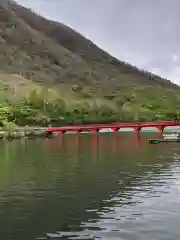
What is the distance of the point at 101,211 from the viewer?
33.7 meters

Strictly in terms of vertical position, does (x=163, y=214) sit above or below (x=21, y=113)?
below

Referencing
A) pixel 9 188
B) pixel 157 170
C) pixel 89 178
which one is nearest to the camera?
pixel 9 188

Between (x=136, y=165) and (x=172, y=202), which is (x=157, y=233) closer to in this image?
(x=172, y=202)

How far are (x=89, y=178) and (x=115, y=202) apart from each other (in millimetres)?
14658

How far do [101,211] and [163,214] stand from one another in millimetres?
4126

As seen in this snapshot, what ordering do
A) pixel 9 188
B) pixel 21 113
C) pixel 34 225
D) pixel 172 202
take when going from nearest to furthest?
pixel 34 225, pixel 172 202, pixel 9 188, pixel 21 113

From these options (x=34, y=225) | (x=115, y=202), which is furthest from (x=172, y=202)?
(x=34, y=225)

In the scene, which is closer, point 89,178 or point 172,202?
point 172,202

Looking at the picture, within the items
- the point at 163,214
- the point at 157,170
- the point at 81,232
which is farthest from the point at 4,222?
the point at 157,170

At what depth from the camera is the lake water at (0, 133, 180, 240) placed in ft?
93.8

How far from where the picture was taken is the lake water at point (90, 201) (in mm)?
28578

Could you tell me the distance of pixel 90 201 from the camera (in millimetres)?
37562

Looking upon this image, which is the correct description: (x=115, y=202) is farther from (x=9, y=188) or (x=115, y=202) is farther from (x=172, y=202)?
(x=9, y=188)

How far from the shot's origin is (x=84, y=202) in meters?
37.2
